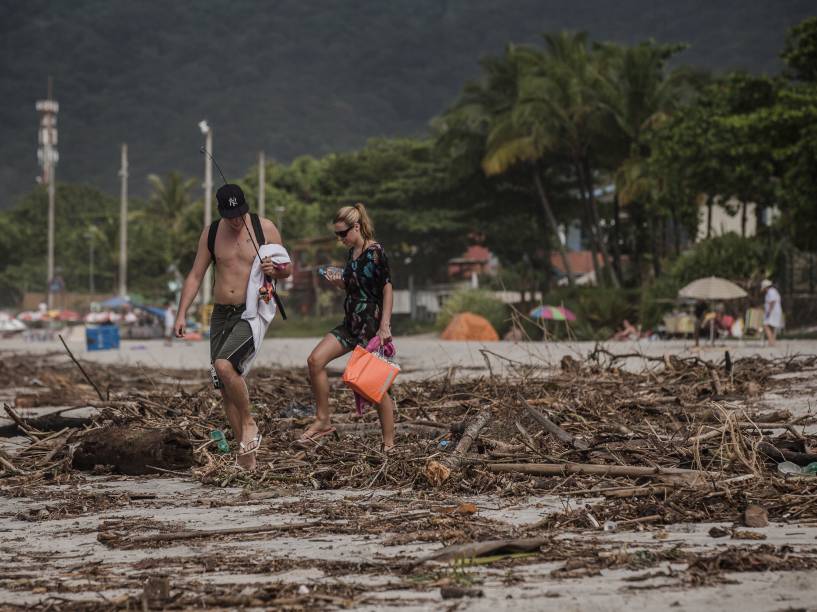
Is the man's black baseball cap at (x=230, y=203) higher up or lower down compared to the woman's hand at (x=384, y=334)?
higher up

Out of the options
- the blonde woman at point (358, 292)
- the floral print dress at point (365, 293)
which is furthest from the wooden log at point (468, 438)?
the floral print dress at point (365, 293)

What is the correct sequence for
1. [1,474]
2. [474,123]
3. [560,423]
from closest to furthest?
[1,474] < [560,423] < [474,123]

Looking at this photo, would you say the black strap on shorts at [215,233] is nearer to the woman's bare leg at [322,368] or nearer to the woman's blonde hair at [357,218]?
the woman's blonde hair at [357,218]

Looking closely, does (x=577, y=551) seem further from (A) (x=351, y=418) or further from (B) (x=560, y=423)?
(A) (x=351, y=418)

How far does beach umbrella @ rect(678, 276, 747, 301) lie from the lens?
81.7ft

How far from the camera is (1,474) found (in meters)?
6.98

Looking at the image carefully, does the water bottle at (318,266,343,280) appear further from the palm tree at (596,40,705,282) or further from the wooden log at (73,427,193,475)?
the palm tree at (596,40,705,282)

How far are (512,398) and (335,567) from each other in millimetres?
4417

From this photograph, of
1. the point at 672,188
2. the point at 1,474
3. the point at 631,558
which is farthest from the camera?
the point at 672,188

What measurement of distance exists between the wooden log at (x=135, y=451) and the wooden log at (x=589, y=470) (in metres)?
2.09

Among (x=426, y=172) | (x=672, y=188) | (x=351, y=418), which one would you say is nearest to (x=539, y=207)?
(x=426, y=172)

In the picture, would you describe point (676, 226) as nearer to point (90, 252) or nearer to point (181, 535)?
point (181, 535)

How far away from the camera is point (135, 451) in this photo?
23.2 feet

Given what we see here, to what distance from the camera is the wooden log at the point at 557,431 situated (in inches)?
264
